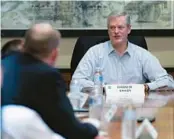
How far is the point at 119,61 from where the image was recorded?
145 inches

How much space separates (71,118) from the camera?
1.78m

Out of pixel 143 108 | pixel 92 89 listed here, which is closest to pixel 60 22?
pixel 92 89

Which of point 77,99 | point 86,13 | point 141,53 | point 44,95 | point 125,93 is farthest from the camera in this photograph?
point 86,13

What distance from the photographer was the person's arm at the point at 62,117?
1.76 m

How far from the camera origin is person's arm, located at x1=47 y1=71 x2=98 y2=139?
1759 millimetres

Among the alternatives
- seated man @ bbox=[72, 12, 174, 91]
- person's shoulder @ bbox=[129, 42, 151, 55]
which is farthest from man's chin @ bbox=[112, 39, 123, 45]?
person's shoulder @ bbox=[129, 42, 151, 55]

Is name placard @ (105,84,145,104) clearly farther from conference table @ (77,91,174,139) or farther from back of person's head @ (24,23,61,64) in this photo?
back of person's head @ (24,23,61,64)

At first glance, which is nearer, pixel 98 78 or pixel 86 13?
pixel 98 78

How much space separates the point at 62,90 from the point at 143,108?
104 centimetres

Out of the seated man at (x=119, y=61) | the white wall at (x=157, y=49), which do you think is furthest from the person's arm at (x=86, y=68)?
the white wall at (x=157, y=49)

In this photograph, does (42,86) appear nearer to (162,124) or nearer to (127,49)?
(162,124)

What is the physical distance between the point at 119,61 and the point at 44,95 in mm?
1984

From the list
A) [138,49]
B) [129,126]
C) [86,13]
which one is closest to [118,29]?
[138,49]

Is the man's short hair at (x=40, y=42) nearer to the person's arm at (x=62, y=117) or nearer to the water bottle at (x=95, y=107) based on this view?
the person's arm at (x=62, y=117)
